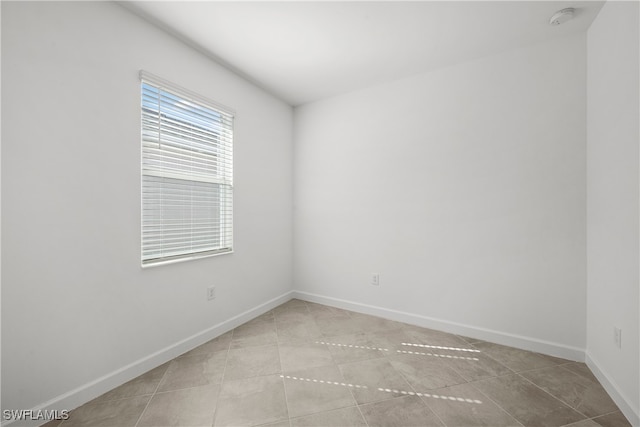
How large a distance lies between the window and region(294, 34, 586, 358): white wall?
1186 millimetres

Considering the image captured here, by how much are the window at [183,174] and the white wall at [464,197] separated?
1186mm

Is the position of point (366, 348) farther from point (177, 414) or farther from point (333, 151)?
point (333, 151)

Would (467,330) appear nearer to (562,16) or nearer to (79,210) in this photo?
(562,16)

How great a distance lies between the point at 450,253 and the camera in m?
2.55

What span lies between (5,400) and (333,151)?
3.12 metres

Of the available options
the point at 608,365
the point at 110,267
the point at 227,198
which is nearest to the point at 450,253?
the point at 608,365

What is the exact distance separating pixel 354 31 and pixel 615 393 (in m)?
3.00

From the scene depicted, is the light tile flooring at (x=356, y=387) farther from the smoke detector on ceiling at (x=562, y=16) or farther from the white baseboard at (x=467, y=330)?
the smoke detector on ceiling at (x=562, y=16)

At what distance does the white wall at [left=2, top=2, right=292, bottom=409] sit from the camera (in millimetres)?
1355

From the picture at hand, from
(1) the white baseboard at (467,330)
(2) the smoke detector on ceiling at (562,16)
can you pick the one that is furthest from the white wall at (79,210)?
(2) the smoke detector on ceiling at (562,16)

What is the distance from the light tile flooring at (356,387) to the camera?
1.48 m

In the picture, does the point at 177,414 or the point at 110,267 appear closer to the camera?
the point at 177,414

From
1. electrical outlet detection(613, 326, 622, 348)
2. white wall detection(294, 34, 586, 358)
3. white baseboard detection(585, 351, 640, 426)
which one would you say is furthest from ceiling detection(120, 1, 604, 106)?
white baseboard detection(585, 351, 640, 426)

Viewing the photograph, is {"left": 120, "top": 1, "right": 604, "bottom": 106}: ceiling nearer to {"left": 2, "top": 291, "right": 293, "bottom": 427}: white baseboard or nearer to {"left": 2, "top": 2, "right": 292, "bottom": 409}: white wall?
{"left": 2, "top": 2, "right": 292, "bottom": 409}: white wall
